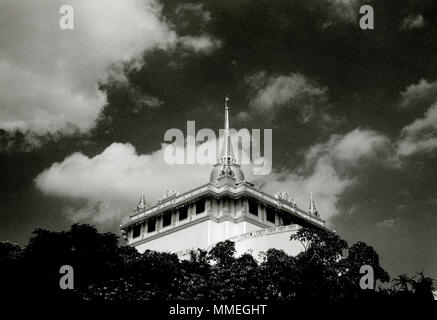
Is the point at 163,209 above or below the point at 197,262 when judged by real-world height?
above

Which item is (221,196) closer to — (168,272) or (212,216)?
(212,216)

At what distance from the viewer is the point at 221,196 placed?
85562mm

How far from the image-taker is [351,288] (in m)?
51.4

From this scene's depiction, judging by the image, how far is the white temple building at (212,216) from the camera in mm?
84375

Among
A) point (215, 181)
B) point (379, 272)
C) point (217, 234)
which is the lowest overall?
point (379, 272)

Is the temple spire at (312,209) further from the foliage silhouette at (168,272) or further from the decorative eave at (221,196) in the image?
the foliage silhouette at (168,272)

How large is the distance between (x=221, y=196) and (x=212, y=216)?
2.71m

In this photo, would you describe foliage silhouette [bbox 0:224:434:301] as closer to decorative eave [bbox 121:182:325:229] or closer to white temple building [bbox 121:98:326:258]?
white temple building [bbox 121:98:326:258]

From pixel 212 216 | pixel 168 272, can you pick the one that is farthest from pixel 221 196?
pixel 168 272

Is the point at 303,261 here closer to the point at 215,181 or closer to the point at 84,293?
the point at 84,293

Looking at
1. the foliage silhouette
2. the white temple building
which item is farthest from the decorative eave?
the foliage silhouette
